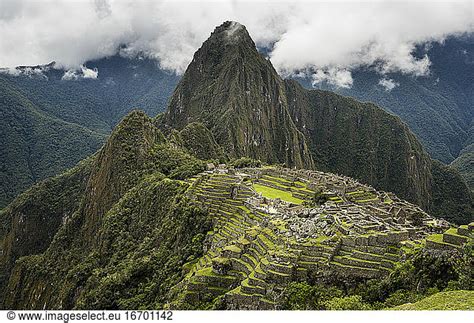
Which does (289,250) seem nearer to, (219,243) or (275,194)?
(219,243)

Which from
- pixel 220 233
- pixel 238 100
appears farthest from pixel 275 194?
pixel 238 100

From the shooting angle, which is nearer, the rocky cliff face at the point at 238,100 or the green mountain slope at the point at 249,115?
the green mountain slope at the point at 249,115

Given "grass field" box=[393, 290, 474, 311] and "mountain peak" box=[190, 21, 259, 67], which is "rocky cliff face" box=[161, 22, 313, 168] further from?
"grass field" box=[393, 290, 474, 311]

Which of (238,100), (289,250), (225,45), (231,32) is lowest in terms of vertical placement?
(289,250)

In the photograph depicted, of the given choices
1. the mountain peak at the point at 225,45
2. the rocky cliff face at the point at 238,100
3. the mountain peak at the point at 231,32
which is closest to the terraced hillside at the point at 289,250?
the rocky cliff face at the point at 238,100

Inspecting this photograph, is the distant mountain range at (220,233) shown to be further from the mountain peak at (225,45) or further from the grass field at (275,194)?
the mountain peak at (225,45)

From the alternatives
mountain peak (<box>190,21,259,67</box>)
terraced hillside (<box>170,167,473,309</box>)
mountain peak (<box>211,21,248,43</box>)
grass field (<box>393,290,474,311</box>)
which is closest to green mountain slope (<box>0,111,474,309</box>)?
terraced hillside (<box>170,167,473,309</box>)

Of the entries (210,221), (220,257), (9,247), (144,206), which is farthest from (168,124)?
(220,257)

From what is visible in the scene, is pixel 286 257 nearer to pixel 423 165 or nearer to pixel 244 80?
pixel 244 80
